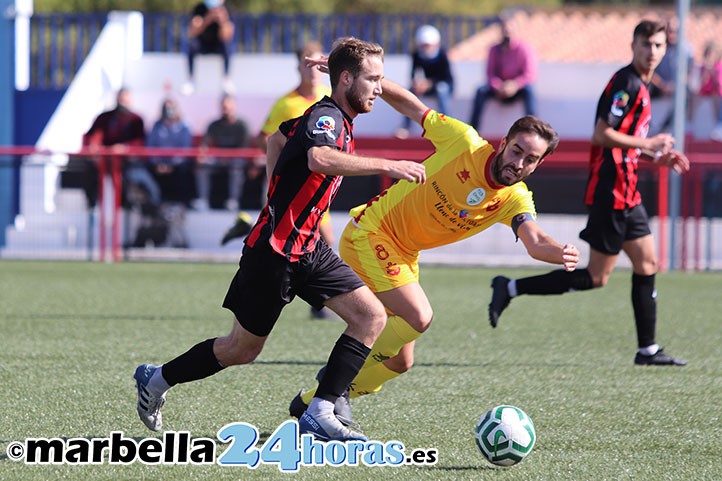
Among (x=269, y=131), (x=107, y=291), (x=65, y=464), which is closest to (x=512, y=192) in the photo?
(x=65, y=464)

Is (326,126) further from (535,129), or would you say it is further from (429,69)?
(429,69)

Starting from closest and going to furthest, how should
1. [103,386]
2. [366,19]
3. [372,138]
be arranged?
[103,386] → [372,138] → [366,19]

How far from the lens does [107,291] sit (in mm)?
12109

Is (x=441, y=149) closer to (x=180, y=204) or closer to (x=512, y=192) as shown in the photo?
(x=512, y=192)

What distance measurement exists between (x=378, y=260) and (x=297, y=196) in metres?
0.93

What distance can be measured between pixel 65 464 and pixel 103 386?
184 centimetres

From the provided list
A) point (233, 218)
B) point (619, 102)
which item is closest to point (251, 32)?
point (233, 218)

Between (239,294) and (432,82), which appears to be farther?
(432,82)

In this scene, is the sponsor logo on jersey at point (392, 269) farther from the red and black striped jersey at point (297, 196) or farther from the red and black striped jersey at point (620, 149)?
the red and black striped jersey at point (620, 149)

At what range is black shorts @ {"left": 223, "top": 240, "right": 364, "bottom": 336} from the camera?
516 cm

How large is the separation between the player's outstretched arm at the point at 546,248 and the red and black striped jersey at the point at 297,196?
952mm

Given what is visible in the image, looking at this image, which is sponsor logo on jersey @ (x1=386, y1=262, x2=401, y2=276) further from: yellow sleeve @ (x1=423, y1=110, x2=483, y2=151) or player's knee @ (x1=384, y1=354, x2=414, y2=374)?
yellow sleeve @ (x1=423, y1=110, x2=483, y2=151)

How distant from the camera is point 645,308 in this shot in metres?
7.83

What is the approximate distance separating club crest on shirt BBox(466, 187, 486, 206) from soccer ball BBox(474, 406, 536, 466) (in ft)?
4.20
